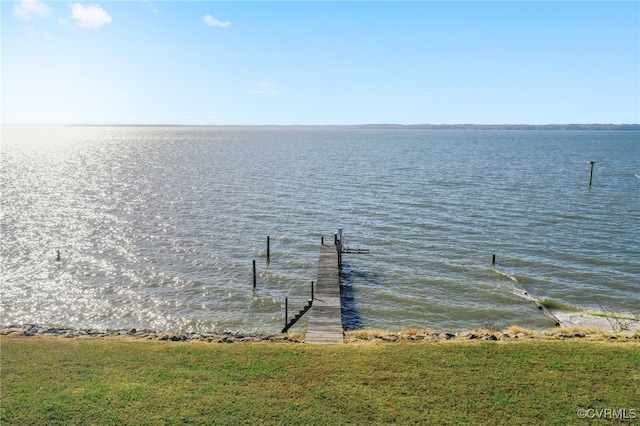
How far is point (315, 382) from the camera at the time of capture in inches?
582

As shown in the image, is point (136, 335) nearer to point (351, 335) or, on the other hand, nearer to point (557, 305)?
point (351, 335)

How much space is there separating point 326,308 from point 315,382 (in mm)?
8919

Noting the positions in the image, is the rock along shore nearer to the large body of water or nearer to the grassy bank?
the grassy bank

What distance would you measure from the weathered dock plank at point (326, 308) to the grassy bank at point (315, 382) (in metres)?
2.07

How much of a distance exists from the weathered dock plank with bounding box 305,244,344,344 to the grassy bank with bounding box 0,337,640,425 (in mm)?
2067

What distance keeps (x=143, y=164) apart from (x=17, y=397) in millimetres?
85843

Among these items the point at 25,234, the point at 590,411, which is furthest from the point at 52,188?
the point at 590,411

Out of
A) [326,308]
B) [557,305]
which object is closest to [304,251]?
[326,308]

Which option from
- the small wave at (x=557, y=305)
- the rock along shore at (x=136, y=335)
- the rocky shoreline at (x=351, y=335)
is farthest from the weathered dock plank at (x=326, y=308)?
the small wave at (x=557, y=305)

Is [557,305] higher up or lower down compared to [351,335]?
lower down

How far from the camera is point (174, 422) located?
41.5 ft

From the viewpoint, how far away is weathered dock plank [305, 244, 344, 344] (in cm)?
2013

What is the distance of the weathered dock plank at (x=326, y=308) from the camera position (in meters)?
20.1

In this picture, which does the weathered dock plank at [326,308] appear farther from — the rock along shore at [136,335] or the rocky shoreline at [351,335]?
the rock along shore at [136,335]
